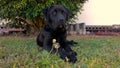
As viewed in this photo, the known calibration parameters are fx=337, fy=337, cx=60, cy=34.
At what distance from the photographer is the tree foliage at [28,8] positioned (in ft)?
31.0

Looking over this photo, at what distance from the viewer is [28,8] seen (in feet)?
31.6

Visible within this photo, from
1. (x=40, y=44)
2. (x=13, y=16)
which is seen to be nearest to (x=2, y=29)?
(x=13, y=16)

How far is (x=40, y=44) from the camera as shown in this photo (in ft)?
21.7

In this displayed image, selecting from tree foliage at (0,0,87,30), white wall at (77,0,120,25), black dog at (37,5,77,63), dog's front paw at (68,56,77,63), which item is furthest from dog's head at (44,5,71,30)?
white wall at (77,0,120,25)

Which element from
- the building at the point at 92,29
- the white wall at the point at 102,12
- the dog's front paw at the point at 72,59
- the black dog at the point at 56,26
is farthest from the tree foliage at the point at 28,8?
the dog's front paw at the point at 72,59

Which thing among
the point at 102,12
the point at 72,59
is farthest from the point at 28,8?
the point at 72,59

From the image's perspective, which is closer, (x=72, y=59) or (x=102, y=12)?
(x=72, y=59)

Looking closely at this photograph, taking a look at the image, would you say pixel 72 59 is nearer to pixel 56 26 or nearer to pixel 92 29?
pixel 56 26

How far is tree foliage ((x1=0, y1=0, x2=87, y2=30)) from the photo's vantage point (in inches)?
372

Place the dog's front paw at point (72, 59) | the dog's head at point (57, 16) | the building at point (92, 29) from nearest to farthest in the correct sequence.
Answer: the dog's front paw at point (72, 59), the dog's head at point (57, 16), the building at point (92, 29)

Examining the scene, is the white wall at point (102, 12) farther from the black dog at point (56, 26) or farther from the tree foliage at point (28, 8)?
the black dog at point (56, 26)

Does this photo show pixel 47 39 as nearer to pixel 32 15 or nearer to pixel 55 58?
pixel 55 58

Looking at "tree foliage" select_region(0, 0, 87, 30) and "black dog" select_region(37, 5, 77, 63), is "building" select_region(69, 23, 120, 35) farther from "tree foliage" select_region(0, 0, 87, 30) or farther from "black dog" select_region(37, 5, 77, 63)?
"black dog" select_region(37, 5, 77, 63)

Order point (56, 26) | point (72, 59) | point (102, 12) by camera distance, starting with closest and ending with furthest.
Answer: point (72, 59), point (56, 26), point (102, 12)
